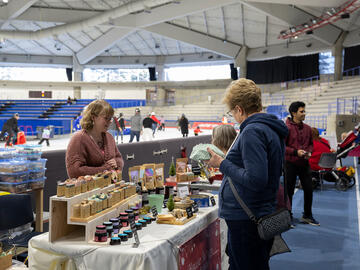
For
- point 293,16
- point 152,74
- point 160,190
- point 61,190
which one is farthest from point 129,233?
point 152,74

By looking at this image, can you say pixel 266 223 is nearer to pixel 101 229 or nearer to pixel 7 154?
pixel 101 229

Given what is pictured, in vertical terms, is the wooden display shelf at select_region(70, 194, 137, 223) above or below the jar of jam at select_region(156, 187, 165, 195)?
above

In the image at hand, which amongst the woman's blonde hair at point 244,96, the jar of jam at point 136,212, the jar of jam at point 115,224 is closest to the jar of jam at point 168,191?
the jar of jam at point 136,212

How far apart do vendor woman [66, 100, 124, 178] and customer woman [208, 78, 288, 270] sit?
999 millimetres

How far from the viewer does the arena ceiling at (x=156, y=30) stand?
19.0m

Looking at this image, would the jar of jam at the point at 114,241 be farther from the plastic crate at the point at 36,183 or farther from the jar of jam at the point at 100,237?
the plastic crate at the point at 36,183

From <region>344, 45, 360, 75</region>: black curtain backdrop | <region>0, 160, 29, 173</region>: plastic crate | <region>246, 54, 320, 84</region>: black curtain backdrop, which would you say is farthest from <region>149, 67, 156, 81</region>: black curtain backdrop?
<region>0, 160, 29, 173</region>: plastic crate

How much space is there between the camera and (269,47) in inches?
1035

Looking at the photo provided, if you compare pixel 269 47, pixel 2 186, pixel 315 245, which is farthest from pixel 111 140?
pixel 269 47

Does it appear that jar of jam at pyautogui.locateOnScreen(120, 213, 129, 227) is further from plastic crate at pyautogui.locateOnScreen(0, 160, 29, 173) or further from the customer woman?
plastic crate at pyautogui.locateOnScreen(0, 160, 29, 173)

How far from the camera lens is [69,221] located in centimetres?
190

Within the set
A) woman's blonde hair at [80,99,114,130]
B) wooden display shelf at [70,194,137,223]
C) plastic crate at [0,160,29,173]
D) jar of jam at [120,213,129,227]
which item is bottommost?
jar of jam at [120,213,129,227]

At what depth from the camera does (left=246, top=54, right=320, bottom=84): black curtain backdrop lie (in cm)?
2477

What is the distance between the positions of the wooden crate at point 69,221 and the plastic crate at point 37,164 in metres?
1.64
